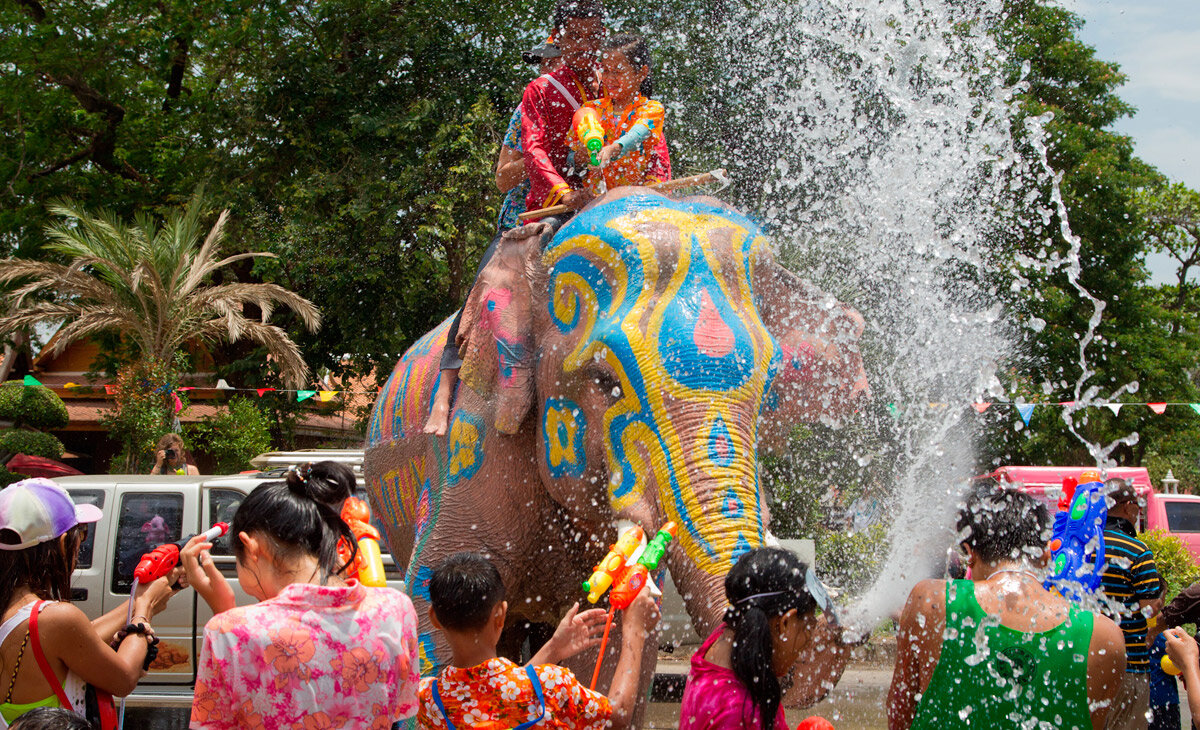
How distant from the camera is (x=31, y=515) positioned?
304 centimetres

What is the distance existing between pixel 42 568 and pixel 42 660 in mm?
274

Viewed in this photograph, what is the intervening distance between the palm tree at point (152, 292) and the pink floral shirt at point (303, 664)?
12.6 meters

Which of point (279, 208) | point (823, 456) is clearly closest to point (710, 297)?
point (823, 456)

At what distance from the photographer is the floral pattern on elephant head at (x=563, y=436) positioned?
4270 mm

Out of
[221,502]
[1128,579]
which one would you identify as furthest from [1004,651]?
[221,502]

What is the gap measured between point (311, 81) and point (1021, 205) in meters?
9.97

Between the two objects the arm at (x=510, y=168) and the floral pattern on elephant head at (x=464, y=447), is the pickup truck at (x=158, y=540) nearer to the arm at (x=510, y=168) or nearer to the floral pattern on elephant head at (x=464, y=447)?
the floral pattern on elephant head at (x=464, y=447)

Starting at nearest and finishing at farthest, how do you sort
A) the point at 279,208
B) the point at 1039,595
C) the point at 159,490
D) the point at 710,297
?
the point at 1039,595, the point at 710,297, the point at 159,490, the point at 279,208

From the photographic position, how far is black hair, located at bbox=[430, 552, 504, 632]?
274 cm

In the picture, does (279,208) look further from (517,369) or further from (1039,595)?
(1039,595)

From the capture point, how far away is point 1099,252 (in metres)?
15.9

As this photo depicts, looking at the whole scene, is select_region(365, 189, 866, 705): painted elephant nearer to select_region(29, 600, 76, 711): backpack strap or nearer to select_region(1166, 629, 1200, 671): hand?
select_region(1166, 629, 1200, 671): hand

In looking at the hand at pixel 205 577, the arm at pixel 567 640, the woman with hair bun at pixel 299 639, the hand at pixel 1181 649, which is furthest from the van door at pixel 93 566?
the hand at pixel 1181 649

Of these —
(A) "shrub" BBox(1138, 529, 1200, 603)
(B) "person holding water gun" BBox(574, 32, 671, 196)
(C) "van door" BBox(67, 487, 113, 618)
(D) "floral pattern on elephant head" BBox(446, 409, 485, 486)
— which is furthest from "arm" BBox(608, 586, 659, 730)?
(A) "shrub" BBox(1138, 529, 1200, 603)
